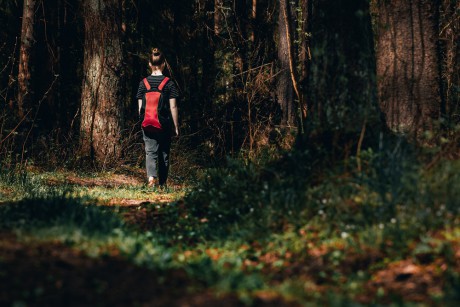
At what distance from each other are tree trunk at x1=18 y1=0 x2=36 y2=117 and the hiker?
20.8 ft

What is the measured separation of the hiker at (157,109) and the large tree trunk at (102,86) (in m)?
3.96

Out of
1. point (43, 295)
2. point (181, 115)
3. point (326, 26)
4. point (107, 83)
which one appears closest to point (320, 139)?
point (326, 26)

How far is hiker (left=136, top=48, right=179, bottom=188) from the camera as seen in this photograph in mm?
10477

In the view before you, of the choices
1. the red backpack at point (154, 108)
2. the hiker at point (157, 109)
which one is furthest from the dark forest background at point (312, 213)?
the red backpack at point (154, 108)

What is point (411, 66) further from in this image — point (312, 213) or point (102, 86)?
point (102, 86)

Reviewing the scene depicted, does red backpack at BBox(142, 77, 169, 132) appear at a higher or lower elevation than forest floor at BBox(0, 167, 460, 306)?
higher

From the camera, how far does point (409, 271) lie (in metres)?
4.63

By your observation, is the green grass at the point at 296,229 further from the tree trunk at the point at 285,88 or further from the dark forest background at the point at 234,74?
the tree trunk at the point at 285,88

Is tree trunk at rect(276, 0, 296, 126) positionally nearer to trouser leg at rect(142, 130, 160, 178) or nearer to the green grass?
trouser leg at rect(142, 130, 160, 178)

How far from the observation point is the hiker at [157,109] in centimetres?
1048

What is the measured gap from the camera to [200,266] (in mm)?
4586

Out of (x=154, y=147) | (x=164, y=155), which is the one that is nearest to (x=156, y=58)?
(x=154, y=147)

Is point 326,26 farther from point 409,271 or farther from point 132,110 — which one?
point 132,110

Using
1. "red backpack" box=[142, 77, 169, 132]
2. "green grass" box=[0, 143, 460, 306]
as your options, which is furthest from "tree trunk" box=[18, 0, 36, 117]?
"green grass" box=[0, 143, 460, 306]
